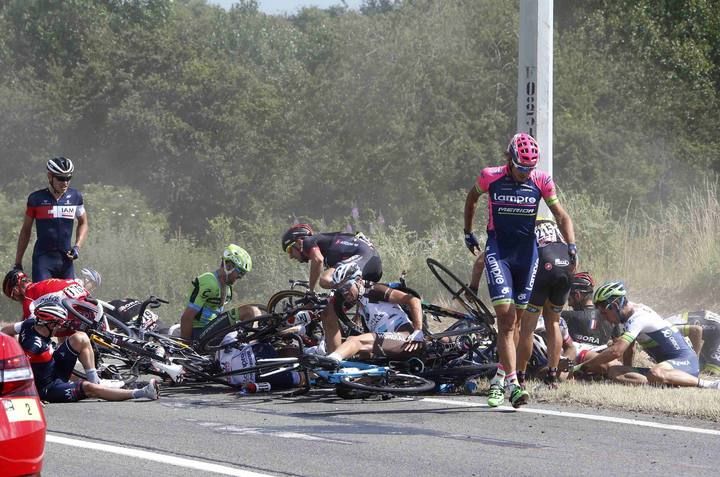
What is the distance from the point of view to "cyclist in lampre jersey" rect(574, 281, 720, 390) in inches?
463

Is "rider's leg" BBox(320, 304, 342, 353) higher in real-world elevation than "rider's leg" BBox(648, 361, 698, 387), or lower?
higher

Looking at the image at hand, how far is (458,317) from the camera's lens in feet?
39.0

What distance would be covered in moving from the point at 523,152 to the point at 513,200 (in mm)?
431

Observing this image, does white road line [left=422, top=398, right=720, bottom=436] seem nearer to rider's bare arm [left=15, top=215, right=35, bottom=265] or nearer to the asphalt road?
the asphalt road

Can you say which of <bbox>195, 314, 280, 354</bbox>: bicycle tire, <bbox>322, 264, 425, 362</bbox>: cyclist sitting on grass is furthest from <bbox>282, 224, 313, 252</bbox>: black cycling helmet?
<bbox>322, 264, 425, 362</bbox>: cyclist sitting on grass

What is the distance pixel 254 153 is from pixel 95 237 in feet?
33.7

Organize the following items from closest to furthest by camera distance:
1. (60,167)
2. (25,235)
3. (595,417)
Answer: (595,417), (60,167), (25,235)

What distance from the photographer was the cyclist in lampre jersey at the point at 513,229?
10492 mm

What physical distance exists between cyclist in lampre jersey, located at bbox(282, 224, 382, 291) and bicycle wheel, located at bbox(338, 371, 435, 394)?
1825 mm

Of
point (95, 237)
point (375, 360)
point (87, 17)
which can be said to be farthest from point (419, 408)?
point (87, 17)

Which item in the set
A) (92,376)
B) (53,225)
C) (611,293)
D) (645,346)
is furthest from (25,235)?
(645,346)

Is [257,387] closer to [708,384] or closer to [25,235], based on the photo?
[25,235]

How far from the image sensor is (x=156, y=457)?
326 inches

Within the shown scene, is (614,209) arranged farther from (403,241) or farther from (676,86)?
(403,241)
